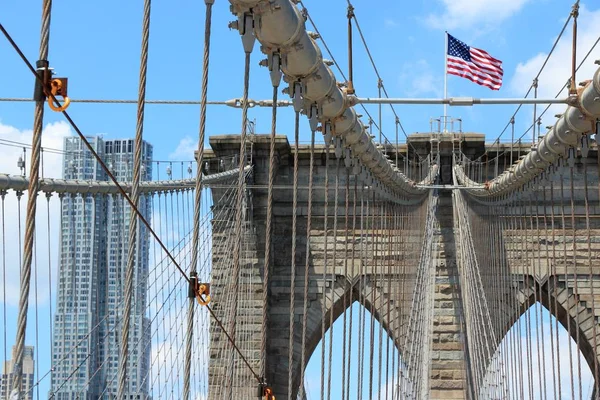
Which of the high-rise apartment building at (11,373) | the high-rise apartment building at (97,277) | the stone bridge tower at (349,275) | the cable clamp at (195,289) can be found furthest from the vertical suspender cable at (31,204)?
Result: the stone bridge tower at (349,275)

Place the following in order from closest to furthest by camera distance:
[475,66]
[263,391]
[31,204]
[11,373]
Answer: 1. [31,204]
2. [11,373]
3. [263,391]
4. [475,66]

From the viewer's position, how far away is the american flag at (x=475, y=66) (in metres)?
18.6

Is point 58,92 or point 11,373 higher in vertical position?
point 58,92

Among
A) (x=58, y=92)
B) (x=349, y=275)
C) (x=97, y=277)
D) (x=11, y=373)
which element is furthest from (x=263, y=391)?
(x=349, y=275)

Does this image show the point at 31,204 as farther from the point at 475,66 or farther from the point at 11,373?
the point at 475,66

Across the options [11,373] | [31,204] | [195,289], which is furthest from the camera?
[195,289]

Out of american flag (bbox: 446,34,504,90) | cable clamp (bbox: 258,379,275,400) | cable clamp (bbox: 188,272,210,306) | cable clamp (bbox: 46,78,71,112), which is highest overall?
american flag (bbox: 446,34,504,90)

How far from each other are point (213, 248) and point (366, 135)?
25.8ft

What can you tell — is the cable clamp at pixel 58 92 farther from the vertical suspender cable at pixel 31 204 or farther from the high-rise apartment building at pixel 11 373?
the high-rise apartment building at pixel 11 373

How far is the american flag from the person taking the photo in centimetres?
1858

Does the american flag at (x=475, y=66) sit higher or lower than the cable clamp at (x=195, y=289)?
higher

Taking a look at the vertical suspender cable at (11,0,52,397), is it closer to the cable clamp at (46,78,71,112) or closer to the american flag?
the cable clamp at (46,78,71,112)

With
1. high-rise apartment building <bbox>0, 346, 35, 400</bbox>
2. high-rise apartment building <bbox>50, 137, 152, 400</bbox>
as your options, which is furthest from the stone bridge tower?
high-rise apartment building <bbox>0, 346, 35, 400</bbox>

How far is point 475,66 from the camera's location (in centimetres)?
1883
